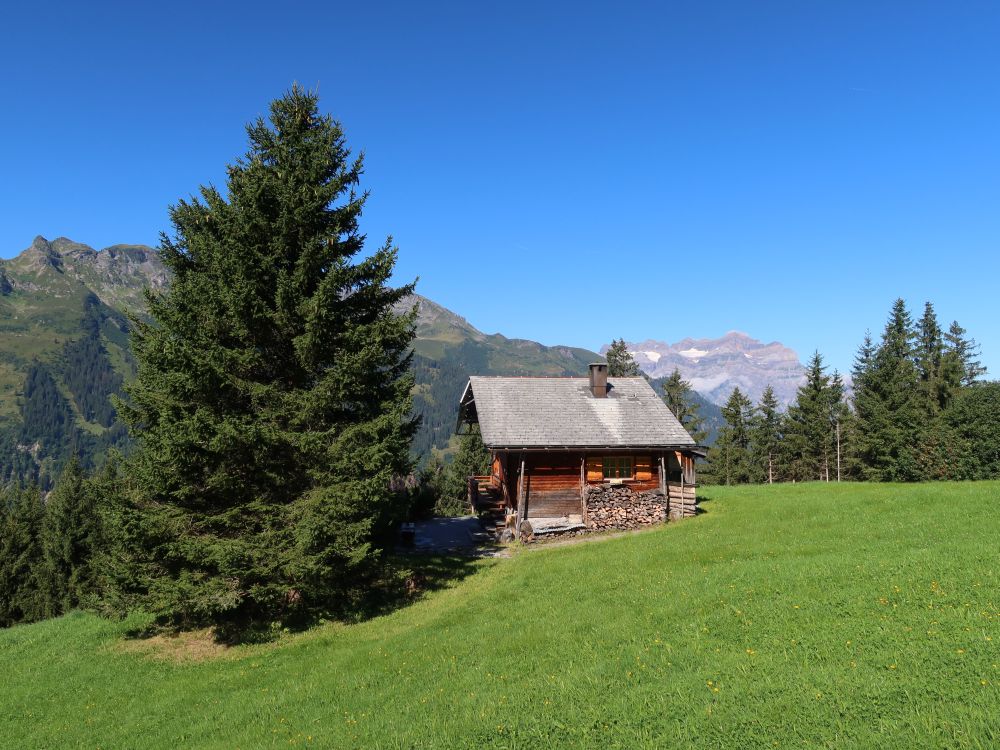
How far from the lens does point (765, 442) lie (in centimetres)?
6919

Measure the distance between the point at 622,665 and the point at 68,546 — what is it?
47.8 metres

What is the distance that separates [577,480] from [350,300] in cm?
1454

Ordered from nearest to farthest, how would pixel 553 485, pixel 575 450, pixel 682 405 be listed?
1. pixel 575 450
2. pixel 553 485
3. pixel 682 405

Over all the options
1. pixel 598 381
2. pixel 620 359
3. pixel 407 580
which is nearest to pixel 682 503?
pixel 598 381

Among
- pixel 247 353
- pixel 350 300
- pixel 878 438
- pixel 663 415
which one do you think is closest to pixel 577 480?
pixel 663 415

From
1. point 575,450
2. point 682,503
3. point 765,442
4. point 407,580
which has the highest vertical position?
point 765,442

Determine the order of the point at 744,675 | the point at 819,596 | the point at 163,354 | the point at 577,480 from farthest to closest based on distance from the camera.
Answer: the point at 577,480, the point at 163,354, the point at 819,596, the point at 744,675

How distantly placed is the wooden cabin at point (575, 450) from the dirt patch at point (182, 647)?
42.6 ft

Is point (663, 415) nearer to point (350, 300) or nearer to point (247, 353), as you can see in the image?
point (350, 300)

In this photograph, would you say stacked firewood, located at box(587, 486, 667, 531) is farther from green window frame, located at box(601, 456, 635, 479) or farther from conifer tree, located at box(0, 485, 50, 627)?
conifer tree, located at box(0, 485, 50, 627)

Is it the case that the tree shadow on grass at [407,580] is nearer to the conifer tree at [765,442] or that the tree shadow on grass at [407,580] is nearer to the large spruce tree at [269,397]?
the large spruce tree at [269,397]

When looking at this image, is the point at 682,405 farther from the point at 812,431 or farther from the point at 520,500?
the point at 520,500

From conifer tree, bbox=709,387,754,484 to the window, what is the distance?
46.2 meters

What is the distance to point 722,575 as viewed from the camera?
559 inches
